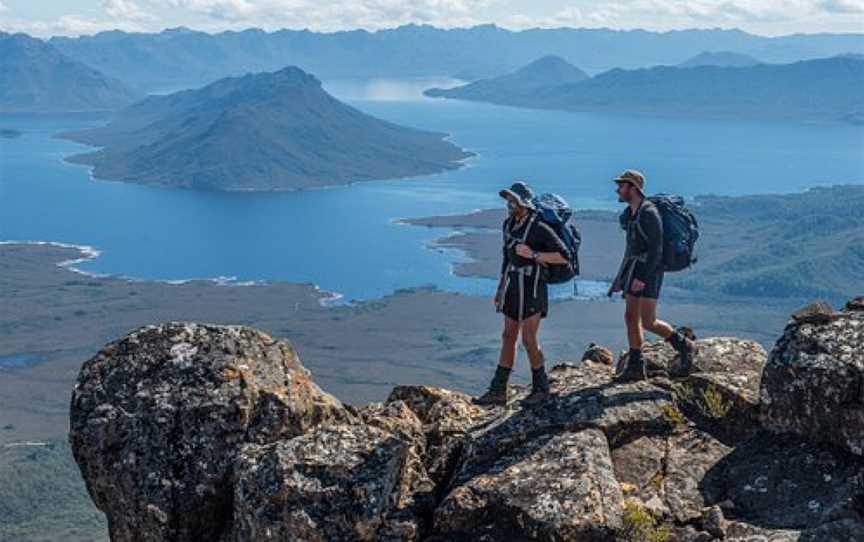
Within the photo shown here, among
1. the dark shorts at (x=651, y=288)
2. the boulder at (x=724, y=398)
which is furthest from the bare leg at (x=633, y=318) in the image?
the boulder at (x=724, y=398)

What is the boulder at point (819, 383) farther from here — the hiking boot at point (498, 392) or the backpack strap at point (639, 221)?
the hiking boot at point (498, 392)

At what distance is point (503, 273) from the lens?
18203mm

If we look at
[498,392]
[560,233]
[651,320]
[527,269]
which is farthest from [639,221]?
[498,392]

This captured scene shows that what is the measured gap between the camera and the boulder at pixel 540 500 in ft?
45.6

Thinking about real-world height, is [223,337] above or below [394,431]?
above

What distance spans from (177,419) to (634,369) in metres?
8.09

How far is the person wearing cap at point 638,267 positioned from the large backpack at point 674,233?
0.76 ft

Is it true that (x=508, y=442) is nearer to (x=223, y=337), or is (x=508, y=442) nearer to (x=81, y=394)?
(x=223, y=337)

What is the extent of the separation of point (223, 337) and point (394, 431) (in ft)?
10.6

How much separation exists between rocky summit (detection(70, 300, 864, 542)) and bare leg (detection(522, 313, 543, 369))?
0.93 meters

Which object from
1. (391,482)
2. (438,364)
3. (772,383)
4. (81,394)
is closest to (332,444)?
(391,482)

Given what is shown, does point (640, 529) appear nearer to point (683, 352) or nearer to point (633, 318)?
point (633, 318)

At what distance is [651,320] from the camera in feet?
63.0

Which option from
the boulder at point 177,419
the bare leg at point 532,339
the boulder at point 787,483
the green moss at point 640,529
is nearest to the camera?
the green moss at point 640,529
